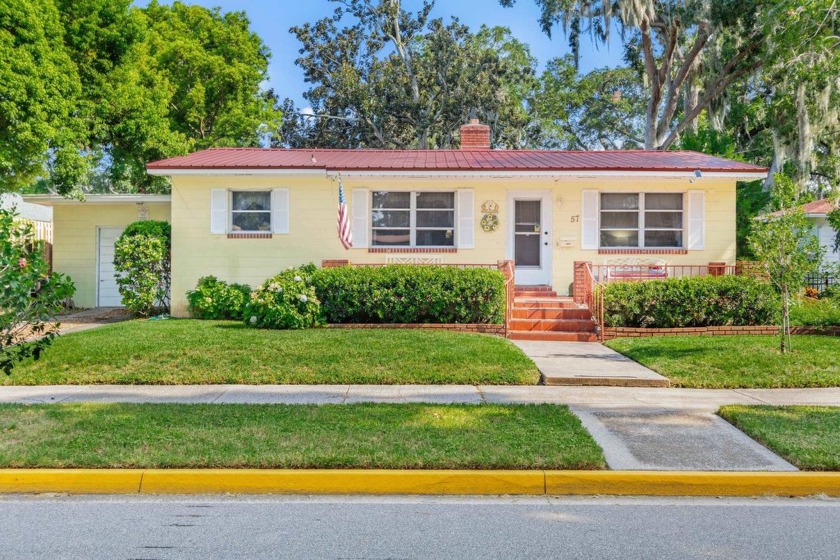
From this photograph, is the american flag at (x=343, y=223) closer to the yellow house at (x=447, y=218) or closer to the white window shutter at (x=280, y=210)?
the yellow house at (x=447, y=218)

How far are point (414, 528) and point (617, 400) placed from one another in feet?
14.2

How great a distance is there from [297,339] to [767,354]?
738cm

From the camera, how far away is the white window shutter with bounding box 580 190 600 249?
50.8ft

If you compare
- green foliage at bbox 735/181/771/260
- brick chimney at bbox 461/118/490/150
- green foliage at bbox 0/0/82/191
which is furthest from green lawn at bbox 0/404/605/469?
brick chimney at bbox 461/118/490/150

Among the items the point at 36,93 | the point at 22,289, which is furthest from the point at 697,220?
the point at 36,93

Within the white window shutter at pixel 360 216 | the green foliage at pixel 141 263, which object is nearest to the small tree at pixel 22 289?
the green foliage at pixel 141 263

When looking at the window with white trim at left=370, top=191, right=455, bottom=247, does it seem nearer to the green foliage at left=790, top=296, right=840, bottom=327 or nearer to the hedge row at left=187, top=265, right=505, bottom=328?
the hedge row at left=187, top=265, right=505, bottom=328

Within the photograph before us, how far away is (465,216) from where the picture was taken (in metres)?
15.5

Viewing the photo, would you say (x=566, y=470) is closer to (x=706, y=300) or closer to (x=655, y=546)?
(x=655, y=546)

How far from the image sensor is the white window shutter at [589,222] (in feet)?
50.8

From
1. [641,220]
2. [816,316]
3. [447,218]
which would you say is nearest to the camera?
[816,316]

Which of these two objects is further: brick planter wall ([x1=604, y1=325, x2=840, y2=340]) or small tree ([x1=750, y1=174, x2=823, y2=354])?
brick planter wall ([x1=604, y1=325, x2=840, y2=340])

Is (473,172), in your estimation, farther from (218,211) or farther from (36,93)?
(36,93)

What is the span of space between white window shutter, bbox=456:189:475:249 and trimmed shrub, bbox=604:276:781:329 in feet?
13.1
